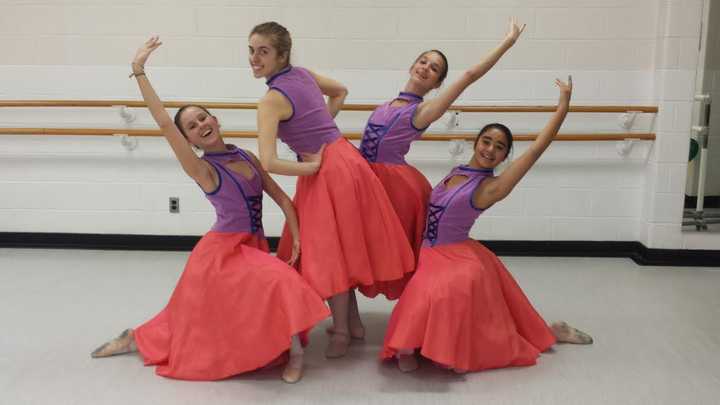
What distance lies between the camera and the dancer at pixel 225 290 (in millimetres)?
2389

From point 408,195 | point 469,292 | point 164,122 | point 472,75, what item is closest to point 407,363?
point 469,292

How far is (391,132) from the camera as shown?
268 centimetres

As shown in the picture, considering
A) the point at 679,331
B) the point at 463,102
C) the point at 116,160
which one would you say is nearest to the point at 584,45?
the point at 463,102

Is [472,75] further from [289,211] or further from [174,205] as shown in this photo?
[174,205]

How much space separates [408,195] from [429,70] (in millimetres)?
525

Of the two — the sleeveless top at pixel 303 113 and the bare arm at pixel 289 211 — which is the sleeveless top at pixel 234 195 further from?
the sleeveless top at pixel 303 113

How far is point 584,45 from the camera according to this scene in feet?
13.1

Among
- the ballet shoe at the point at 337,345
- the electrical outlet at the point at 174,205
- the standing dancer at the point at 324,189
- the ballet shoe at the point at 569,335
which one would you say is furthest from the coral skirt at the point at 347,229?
the electrical outlet at the point at 174,205

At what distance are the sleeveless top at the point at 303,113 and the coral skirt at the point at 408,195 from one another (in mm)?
286

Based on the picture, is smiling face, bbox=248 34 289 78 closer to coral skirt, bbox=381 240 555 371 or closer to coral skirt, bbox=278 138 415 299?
coral skirt, bbox=278 138 415 299

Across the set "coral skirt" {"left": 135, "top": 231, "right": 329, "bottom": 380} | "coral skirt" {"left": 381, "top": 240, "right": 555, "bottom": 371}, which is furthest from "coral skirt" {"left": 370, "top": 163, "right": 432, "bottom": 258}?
"coral skirt" {"left": 135, "top": 231, "right": 329, "bottom": 380}

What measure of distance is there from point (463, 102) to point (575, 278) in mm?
1256

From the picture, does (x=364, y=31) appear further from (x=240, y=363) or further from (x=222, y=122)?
(x=240, y=363)

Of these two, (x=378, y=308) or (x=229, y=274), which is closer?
(x=229, y=274)
